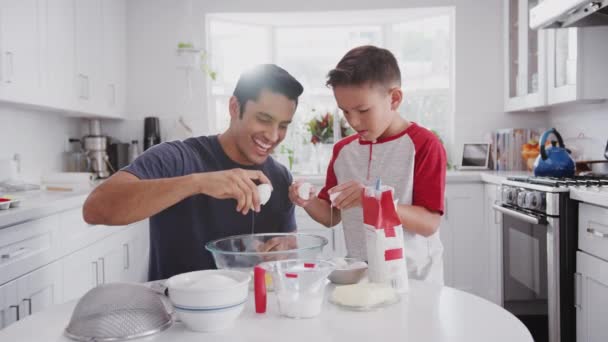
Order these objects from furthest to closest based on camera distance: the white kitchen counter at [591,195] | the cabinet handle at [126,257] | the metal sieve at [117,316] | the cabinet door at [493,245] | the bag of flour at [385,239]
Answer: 1. the cabinet door at [493,245]
2. the cabinet handle at [126,257]
3. the white kitchen counter at [591,195]
4. the bag of flour at [385,239]
5. the metal sieve at [117,316]

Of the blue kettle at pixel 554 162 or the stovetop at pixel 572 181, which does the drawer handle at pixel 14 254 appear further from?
the blue kettle at pixel 554 162

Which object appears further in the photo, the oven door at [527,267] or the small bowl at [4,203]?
the oven door at [527,267]

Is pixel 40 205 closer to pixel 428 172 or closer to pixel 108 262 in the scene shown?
pixel 108 262

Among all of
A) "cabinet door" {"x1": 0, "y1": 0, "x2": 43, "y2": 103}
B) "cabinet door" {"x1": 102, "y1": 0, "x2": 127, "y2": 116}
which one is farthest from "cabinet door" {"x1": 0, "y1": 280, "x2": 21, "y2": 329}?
"cabinet door" {"x1": 102, "y1": 0, "x2": 127, "y2": 116}

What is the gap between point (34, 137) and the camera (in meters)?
3.16

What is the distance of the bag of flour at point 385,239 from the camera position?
1042 millimetres

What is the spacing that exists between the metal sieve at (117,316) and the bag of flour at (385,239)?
1.39ft

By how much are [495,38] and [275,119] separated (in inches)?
117

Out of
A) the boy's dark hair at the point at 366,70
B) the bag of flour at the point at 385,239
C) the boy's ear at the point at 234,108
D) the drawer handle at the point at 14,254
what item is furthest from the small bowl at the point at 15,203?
the bag of flour at the point at 385,239

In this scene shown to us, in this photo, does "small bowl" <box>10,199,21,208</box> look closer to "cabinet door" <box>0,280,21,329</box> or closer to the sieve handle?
"cabinet door" <box>0,280,21,329</box>

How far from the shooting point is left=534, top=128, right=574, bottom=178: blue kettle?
8.75ft

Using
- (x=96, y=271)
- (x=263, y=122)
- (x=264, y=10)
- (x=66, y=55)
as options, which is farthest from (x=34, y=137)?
(x=263, y=122)

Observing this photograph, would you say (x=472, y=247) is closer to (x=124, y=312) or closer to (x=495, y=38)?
(x=495, y=38)

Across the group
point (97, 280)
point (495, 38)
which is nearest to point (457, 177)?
point (495, 38)
